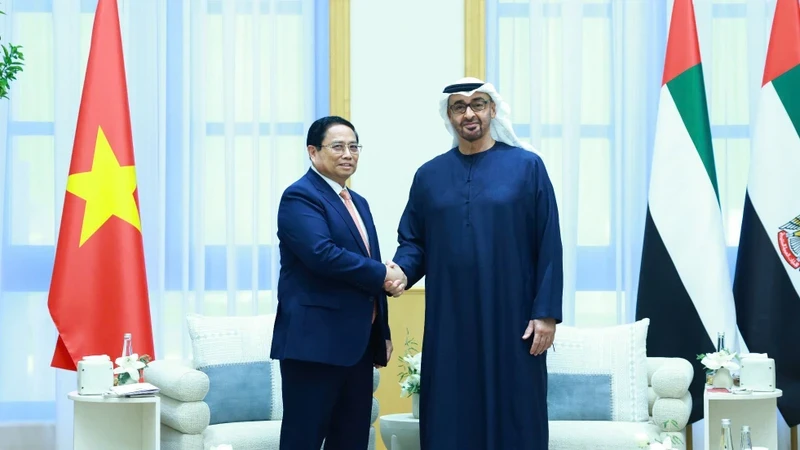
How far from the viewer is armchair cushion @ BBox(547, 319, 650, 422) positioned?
398 centimetres

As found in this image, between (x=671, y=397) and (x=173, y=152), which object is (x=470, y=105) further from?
(x=173, y=152)

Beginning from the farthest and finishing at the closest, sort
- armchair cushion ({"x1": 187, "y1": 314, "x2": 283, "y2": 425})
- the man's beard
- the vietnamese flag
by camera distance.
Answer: the vietnamese flag → armchair cushion ({"x1": 187, "y1": 314, "x2": 283, "y2": 425}) → the man's beard

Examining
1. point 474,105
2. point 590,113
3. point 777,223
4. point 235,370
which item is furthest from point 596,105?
point 235,370

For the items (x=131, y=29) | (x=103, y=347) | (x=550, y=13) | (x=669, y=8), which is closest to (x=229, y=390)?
(x=103, y=347)

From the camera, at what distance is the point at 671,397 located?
3.83 meters

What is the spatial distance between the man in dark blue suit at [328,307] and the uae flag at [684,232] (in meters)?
1.70

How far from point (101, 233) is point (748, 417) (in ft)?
9.65

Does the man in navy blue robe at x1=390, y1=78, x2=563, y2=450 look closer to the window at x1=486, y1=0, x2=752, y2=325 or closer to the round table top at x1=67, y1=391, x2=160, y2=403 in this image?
the round table top at x1=67, y1=391, x2=160, y2=403

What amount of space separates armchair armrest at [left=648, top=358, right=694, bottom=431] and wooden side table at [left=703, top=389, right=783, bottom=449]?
13cm

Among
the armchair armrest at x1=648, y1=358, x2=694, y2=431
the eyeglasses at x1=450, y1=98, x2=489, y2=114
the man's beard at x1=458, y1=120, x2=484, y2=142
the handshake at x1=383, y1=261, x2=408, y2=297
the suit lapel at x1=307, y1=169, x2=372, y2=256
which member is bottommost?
the armchair armrest at x1=648, y1=358, x2=694, y2=431

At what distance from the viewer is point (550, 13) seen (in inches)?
196

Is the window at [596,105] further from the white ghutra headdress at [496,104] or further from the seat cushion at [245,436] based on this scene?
the seat cushion at [245,436]

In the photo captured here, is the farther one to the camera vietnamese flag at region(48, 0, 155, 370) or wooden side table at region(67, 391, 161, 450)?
vietnamese flag at region(48, 0, 155, 370)

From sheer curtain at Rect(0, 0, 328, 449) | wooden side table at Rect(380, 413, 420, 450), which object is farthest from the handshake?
sheer curtain at Rect(0, 0, 328, 449)
